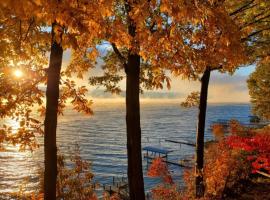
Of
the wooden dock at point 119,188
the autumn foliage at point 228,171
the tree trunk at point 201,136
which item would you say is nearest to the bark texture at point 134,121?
the autumn foliage at point 228,171

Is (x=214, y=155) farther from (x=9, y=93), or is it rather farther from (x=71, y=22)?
(x=71, y=22)

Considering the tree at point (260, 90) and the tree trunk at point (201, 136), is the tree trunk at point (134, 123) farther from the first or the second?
the tree at point (260, 90)

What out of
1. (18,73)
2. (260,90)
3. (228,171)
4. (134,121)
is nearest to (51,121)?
(18,73)

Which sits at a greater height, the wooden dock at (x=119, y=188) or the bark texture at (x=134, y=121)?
the bark texture at (x=134, y=121)

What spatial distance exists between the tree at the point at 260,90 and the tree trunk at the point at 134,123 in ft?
130

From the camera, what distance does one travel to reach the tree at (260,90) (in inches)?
1880

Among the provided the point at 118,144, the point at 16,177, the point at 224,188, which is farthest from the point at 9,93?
the point at 118,144

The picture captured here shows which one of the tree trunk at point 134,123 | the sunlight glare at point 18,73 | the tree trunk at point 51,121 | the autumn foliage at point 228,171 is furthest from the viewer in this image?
the autumn foliage at point 228,171

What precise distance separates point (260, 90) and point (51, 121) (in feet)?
151

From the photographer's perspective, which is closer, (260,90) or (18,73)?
(18,73)

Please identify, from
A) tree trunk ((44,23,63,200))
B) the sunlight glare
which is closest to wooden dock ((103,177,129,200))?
tree trunk ((44,23,63,200))

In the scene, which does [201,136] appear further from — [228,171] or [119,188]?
[119,188]

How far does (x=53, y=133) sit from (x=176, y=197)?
12.7 meters

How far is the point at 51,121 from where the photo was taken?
9.12 metres
